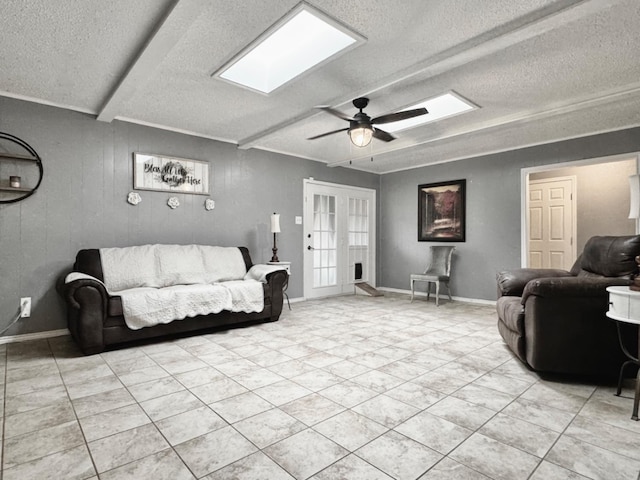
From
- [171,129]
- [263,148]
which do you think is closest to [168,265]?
[171,129]

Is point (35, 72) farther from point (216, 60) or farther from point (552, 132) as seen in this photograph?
point (552, 132)

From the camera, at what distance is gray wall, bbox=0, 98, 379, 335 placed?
3.45 meters

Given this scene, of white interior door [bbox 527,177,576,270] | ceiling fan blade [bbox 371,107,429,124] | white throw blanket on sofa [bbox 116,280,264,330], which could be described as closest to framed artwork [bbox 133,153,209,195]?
white throw blanket on sofa [bbox 116,280,264,330]

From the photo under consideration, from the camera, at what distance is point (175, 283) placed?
13.1 feet

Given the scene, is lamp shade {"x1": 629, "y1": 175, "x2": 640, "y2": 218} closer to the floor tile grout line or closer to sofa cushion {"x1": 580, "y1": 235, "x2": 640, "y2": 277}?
sofa cushion {"x1": 580, "y1": 235, "x2": 640, "y2": 277}

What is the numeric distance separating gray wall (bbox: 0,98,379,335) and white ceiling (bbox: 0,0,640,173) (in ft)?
0.80

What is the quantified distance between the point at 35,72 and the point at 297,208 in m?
3.57

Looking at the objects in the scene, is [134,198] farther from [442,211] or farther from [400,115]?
[442,211]

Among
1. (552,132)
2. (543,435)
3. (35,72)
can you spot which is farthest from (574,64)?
(35,72)

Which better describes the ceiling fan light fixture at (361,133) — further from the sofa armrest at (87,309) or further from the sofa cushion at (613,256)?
the sofa armrest at (87,309)

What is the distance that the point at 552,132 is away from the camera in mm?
4445

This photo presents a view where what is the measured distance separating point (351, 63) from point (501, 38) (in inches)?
41.4

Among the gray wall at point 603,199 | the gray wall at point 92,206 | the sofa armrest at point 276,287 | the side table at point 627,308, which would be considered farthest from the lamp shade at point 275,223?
the gray wall at point 603,199

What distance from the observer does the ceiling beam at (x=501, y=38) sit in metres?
1.94
